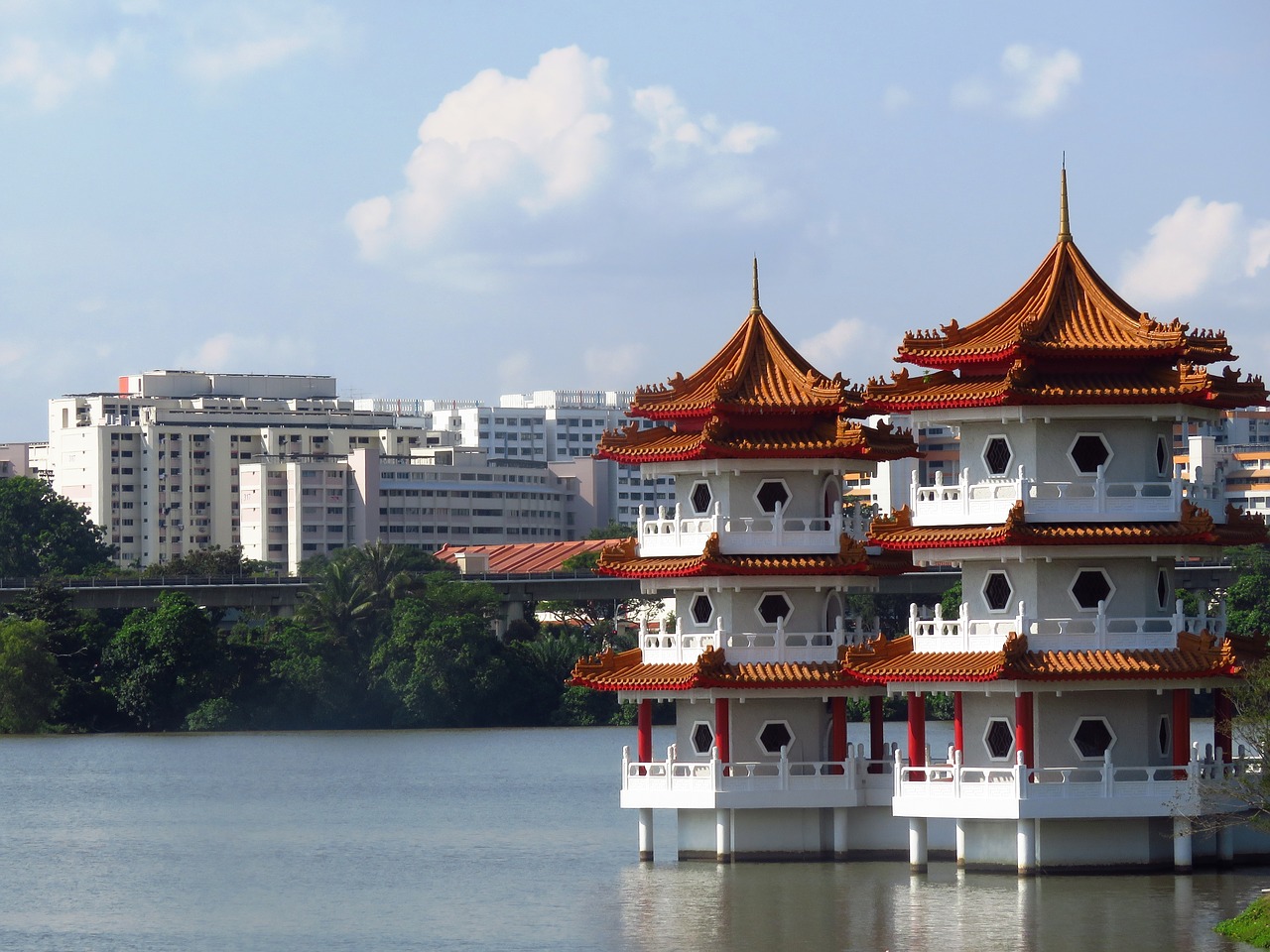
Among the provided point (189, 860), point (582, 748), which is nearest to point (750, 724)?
point (189, 860)

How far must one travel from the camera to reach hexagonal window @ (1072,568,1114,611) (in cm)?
4353

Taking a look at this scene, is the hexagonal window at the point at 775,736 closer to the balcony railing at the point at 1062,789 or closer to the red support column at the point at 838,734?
the red support column at the point at 838,734

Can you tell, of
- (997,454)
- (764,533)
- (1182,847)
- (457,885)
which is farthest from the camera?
(457,885)

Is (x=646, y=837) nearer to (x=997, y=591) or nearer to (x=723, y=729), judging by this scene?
(x=723, y=729)

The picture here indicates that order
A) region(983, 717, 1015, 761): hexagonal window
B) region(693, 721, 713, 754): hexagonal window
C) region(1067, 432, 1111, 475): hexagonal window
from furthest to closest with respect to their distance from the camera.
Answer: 1. region(693, 721, 713, 754): hexagonal window
2. region(1067, 432, 1111, 475): hexagonal window
3. region(983, 717, 1015, 761): hexagonal window

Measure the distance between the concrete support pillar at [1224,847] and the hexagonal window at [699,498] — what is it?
11.1 m

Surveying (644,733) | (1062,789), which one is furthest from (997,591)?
(644,733)

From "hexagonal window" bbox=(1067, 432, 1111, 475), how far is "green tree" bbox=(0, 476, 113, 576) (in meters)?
114

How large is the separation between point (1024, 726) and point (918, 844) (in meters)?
3.09

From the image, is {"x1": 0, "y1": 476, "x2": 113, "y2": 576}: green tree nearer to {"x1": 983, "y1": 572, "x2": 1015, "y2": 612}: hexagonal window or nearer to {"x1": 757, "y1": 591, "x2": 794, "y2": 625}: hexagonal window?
{"x1": 757, "y1": 591, "x2": 794, "y2": 625}: hexagonal window

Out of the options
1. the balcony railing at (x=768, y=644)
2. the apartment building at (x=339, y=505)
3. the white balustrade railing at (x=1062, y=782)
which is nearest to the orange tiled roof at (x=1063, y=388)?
the balcony railing at (x=768, y=644)

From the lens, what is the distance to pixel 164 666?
10181 centimetres

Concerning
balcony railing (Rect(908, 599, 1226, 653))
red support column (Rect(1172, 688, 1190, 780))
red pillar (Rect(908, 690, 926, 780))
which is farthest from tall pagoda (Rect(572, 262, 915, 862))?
red support column (Rect(1172, 688, 1190, 780))

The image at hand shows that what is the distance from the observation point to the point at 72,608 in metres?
109
